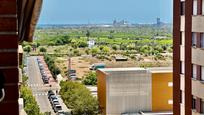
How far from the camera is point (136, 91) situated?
34844 mm

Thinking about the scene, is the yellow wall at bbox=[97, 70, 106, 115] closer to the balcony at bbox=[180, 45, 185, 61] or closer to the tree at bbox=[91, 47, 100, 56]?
the balcony at bbox=[180, 45, 185, 61]

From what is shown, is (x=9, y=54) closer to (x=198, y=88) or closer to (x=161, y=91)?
(x=198, y=88)

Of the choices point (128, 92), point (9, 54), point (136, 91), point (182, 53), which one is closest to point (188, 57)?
point (182, 53)

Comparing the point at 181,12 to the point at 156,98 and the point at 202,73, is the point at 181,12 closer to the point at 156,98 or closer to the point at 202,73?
the point at 202,73

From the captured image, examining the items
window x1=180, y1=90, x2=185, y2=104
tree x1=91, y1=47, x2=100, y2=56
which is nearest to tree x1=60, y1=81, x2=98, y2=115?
window x1=180, y1=90, x2=185, y2=104

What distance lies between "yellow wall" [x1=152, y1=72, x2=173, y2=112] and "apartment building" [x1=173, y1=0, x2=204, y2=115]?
1651cm

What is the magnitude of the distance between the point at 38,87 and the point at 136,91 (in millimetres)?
33356

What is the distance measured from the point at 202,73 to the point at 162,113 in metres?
19.9

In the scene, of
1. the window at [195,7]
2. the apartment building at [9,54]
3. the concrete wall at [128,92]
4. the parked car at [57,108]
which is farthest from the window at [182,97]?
the parked car at [57,108]

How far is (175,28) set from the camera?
55.3ft

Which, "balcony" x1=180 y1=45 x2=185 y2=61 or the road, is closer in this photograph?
"balcony" x1=180 y1=45 x2=185 y2=61

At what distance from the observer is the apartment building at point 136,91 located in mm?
34094

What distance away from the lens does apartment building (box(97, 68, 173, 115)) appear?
3409cm

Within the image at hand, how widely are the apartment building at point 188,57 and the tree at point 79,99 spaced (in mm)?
20216
